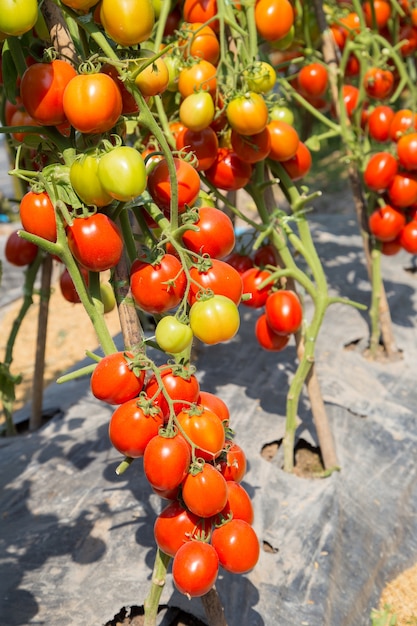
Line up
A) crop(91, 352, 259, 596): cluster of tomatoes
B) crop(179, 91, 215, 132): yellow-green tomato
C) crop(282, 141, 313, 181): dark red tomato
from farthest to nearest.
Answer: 1. crop(282, 141, 313, 181): dark red tomato
2. crop(179, 91, 215, 132): yellow-green tomato
3. crop(91, 352, 259, 596): cluster of tomatoes

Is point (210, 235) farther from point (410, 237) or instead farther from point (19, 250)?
point (410, 237)

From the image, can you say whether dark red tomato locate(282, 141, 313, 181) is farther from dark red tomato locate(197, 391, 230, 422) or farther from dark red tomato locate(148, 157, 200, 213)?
dark red tomato locate(197, 391, 230, 422)

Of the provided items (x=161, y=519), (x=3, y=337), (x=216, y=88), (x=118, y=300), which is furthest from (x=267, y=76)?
(x=3, y=337)

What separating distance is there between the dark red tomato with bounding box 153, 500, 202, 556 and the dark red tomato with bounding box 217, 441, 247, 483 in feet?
0.33

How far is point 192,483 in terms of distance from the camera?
1.12m

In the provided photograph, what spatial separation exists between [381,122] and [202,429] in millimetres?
1830

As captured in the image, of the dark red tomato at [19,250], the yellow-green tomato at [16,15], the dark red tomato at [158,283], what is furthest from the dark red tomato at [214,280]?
the dark red tomato at [19,250]

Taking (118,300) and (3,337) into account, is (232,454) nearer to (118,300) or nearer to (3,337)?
(118,300)

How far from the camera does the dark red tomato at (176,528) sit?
3.86ft

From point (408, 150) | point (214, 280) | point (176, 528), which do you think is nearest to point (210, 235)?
point (214, 280)

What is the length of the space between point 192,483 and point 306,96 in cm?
194

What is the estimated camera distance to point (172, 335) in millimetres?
1132

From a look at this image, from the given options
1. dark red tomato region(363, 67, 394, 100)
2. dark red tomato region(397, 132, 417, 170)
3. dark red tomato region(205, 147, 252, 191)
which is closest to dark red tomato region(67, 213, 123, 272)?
dark red tomato region(205, 147, 252, 191)

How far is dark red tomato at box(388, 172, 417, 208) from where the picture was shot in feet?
8.09
